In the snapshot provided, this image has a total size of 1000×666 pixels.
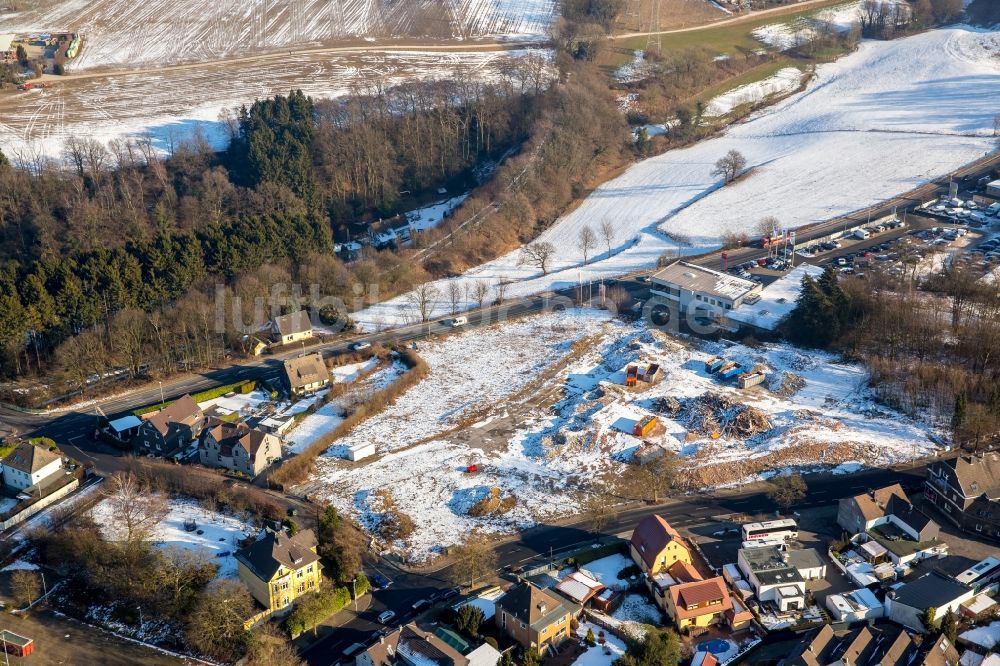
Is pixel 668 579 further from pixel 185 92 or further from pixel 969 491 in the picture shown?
pixel 185 92

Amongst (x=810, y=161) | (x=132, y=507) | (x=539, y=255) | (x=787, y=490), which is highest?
(x=810, y=161)

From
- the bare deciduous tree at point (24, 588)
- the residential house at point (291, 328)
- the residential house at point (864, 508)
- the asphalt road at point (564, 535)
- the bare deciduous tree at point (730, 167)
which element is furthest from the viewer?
the bare deciduous tree at point (730, 167)

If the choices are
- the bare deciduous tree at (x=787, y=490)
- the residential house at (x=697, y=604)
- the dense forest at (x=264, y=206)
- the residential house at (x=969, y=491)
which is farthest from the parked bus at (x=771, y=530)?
the dense forest at (x=264, y=206)

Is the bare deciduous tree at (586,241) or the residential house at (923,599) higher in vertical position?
the bare deciduous tree at (586,241)

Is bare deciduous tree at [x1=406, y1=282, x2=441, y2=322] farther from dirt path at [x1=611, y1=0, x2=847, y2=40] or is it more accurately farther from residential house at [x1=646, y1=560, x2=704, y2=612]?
dirt path at [x1=611, y1=0, x2=847, y2=40]

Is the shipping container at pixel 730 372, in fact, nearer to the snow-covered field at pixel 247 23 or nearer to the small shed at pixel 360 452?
the small shed at pixel 360 452

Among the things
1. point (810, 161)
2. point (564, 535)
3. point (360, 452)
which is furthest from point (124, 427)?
point (810, 161)

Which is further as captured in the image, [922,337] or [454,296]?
[454,296]

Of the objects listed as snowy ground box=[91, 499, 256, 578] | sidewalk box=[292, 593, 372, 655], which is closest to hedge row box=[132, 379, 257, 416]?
snowy ground box=[91, 499, 256, 578]
